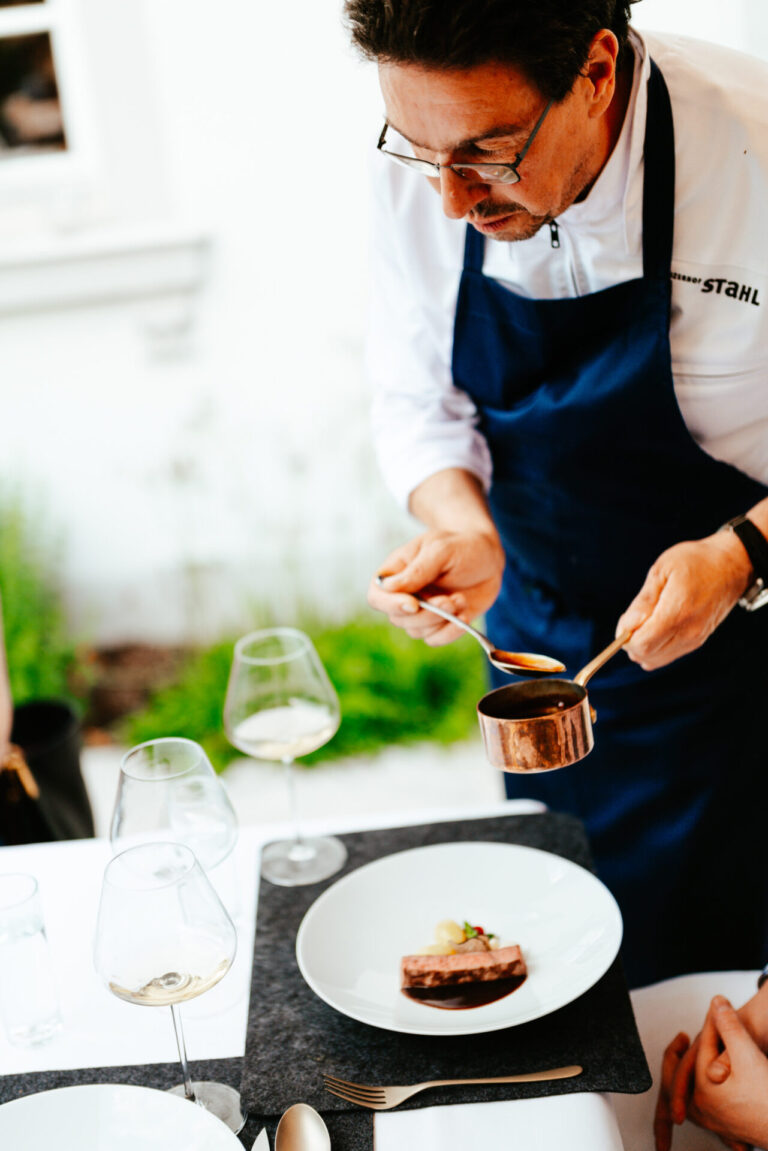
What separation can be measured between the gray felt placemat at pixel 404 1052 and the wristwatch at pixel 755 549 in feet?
→ 1.50

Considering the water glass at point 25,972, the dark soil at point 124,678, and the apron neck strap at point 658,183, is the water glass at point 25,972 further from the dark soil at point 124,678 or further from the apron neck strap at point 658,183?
the dark soil at point 124,678

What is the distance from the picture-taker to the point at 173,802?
1093 millimetres

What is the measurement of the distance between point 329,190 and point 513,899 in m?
2.51

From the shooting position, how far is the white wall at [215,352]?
3.14 meters

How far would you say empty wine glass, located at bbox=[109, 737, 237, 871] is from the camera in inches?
42.4

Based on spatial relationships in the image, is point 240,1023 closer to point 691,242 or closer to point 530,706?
point 530,706

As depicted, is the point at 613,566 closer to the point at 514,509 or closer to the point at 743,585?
the point at 514,509

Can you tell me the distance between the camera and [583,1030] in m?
0.99

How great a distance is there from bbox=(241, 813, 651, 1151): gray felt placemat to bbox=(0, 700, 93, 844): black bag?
1.95 ft

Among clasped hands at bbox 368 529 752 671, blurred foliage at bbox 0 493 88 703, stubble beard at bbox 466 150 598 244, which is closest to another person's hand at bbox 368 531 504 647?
clasped hands at bbox 368 529 752 671

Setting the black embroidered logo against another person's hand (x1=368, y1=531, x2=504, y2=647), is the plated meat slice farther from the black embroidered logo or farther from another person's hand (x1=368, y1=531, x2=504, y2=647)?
the black embroidered logo

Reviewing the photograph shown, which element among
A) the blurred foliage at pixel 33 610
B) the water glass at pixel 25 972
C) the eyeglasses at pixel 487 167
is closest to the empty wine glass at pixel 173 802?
the water glass at pixel 25 972

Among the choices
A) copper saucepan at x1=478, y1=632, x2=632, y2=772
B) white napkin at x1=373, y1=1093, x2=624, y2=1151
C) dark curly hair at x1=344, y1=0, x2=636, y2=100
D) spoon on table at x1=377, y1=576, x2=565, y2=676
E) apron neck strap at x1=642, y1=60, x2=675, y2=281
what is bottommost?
white napkin at x1=373, y1=1093, x2=624, y2=1151

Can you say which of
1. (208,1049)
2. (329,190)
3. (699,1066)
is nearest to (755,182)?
(699,1066)
